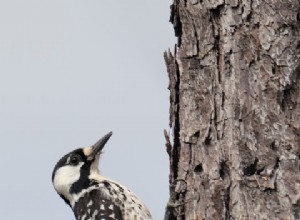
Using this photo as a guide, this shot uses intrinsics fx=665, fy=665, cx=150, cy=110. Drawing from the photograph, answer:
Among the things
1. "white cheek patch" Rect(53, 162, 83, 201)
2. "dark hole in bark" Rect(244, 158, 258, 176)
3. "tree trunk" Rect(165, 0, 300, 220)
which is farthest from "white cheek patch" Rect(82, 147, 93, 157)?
"dark hole in bark" Rect(244, 158, 258, 176)

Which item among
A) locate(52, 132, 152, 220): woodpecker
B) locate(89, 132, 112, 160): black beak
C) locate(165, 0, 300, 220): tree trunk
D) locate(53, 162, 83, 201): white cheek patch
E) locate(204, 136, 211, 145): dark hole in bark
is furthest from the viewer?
locate(89, 132, 112, 160): black beak

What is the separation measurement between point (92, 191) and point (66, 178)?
50 cm

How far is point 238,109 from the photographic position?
155 inches

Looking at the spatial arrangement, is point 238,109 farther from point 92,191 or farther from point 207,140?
point 92,191

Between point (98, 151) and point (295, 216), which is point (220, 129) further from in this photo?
point (98, 151)

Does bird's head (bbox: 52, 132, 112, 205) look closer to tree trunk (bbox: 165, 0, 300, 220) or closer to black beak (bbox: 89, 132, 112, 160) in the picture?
black beak (bbox: 89, 132, 112, 160)

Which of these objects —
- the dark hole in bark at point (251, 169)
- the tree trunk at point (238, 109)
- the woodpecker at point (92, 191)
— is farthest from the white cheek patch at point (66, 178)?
the dark hole in bark at point (251, 169)

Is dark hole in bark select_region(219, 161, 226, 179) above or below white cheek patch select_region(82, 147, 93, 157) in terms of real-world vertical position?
above

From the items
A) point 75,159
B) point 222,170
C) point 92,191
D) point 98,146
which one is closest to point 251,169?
point 222,170

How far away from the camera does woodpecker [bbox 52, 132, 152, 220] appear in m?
5.68

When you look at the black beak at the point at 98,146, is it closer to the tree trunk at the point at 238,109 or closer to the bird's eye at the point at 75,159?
the bird's eye at the point at 75,159

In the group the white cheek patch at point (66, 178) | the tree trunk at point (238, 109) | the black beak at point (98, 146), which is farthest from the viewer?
the black beak at point (98, 146)

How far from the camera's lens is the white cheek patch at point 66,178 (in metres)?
6.46

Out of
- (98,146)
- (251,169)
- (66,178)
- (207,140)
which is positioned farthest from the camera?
(98,146)
